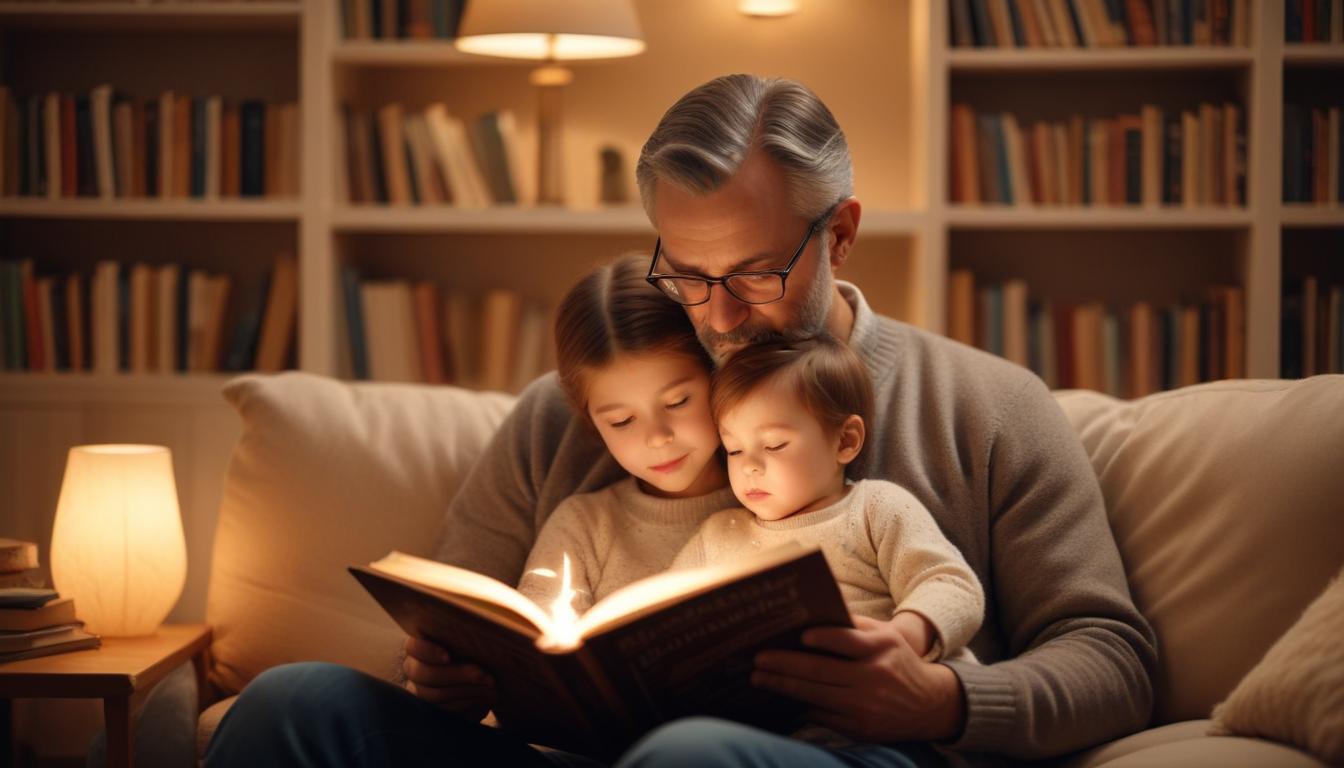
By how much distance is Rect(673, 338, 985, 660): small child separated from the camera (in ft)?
4.68

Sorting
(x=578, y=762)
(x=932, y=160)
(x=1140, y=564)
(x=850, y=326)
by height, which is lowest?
(x=578, y=762)

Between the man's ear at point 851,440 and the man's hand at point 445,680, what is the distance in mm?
482

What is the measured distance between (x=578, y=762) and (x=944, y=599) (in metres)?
0.44

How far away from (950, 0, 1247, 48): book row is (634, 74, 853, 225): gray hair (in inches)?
67.4

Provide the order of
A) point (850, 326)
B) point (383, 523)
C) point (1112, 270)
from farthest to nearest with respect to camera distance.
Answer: point (1112, 270)
point (383, 523)
point (850, 326)

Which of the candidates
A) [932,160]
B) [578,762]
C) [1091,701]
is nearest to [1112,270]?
[932,160]

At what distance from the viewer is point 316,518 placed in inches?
75.0

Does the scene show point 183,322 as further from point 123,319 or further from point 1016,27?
point 1016,27

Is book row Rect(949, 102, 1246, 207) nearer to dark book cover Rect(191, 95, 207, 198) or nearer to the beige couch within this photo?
the beige couch

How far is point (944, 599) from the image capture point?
1318 mm

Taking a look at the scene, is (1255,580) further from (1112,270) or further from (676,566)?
(1112,270)

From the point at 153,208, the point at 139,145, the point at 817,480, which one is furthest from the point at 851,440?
the point at 139,145

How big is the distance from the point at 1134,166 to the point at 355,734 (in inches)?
98.0

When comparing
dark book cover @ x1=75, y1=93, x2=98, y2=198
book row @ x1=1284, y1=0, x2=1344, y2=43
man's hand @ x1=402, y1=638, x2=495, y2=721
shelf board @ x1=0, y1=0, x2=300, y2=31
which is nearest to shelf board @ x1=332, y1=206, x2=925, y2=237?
shelf board @ x1=0, y1=0, x2=300, y2=31
